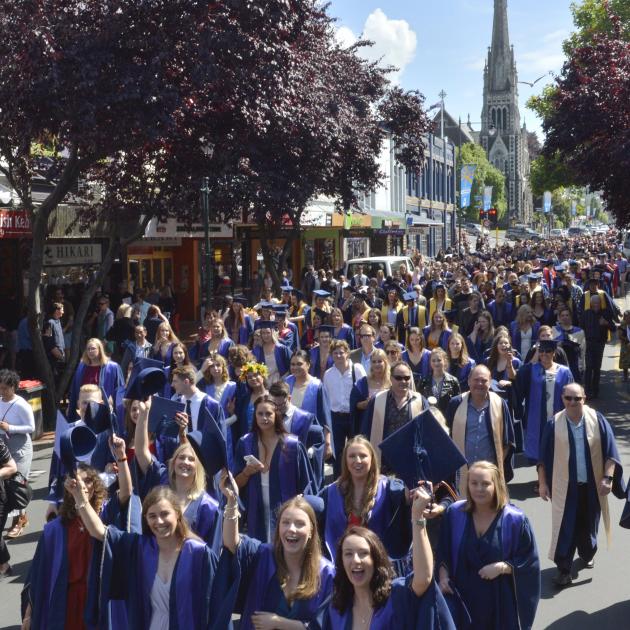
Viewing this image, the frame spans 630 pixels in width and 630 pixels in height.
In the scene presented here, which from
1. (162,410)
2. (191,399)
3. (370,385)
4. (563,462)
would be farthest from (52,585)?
(370,385)

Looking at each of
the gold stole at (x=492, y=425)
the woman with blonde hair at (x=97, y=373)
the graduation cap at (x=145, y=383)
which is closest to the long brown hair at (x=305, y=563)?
the graduation cap at (x=145, y=383)

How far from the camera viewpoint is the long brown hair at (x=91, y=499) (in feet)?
16.9

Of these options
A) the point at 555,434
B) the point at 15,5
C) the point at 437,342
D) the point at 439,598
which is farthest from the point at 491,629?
the point at 15,5

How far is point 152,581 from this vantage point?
4.84 metres

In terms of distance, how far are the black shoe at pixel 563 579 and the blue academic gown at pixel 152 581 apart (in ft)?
11.2

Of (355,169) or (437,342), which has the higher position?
(355,169)

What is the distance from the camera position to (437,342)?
11.8 meters

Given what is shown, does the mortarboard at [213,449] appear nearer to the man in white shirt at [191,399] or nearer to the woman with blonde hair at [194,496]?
the woman with blonde hair at [194,496]

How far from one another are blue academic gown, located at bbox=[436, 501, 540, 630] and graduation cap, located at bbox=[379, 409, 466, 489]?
0.26 meters

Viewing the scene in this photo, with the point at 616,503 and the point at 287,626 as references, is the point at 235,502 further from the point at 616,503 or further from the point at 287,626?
the point at 616,503

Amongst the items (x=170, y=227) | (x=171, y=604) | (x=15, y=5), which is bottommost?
(x=171, y=604)

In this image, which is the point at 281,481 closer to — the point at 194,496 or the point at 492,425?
the point at 194,496

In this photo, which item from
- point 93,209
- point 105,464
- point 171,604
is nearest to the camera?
point 171,604

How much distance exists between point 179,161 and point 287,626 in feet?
36.9
